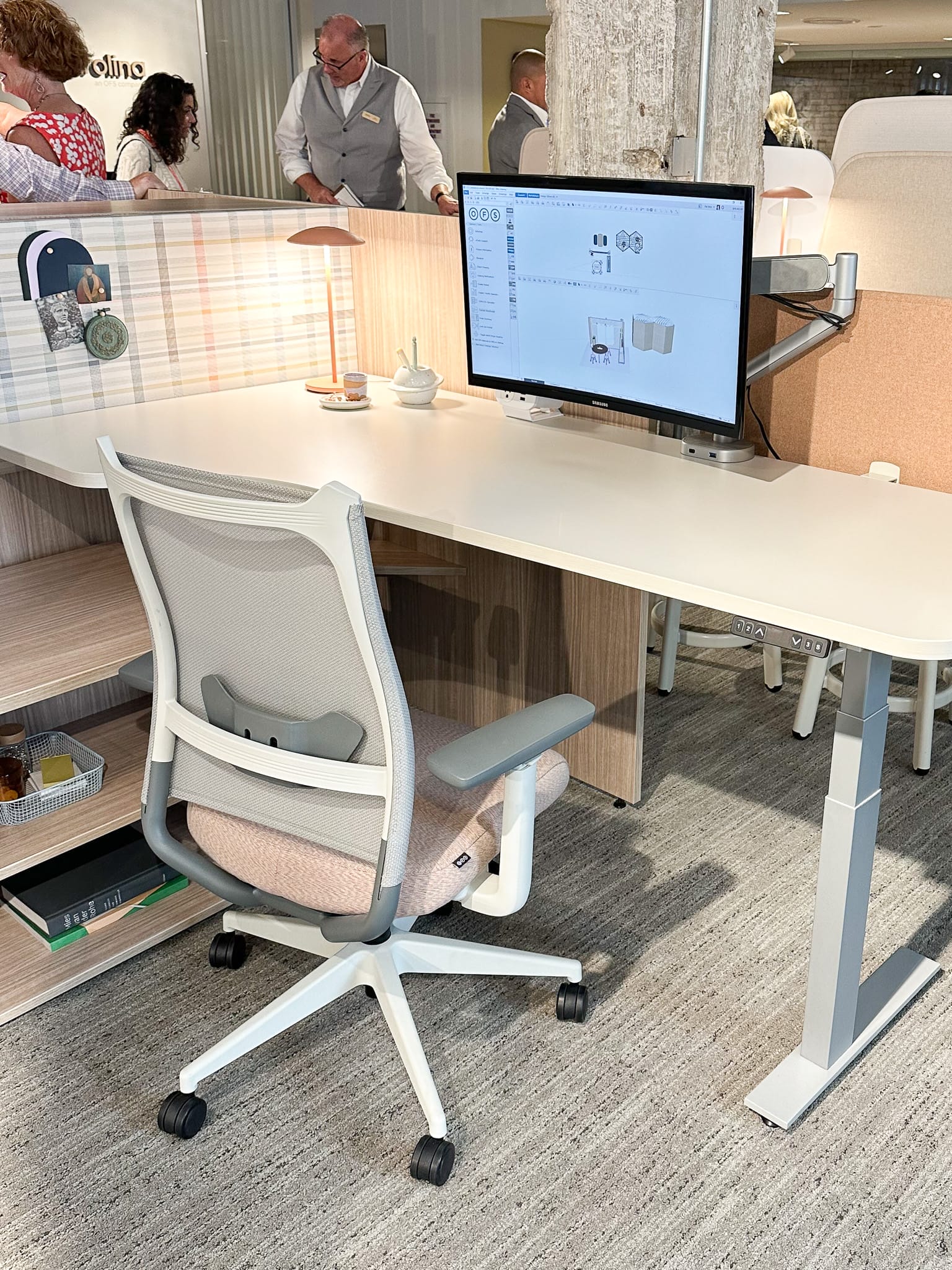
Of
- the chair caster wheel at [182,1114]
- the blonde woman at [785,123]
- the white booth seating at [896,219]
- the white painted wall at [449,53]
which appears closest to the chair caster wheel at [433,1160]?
the chair caster wheel at [182,1114]

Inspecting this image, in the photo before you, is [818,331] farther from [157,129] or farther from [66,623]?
[157,129]

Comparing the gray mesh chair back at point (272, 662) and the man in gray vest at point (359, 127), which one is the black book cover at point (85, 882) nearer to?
the gray mesh chair back at point (272, 662)

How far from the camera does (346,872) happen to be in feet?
4.90

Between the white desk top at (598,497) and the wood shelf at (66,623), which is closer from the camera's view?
the white desk top at (598,497)

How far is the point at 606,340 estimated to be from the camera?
2.11m

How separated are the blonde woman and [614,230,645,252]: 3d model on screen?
8.30 feet

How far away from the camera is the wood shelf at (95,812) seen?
198cm

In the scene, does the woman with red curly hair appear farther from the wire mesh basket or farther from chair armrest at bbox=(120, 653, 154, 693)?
chair armrest at bbox=(120, 653, 154, 693)

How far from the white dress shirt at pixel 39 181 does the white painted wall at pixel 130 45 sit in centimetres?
286

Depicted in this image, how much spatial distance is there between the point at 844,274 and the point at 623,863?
1.17 m

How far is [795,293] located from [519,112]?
328 centimetres

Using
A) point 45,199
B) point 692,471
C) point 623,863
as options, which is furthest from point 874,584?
point 45,199

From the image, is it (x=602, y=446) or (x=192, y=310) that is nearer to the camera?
(x=602, y=446)

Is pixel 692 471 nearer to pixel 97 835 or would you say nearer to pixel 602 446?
pixel 602 446
